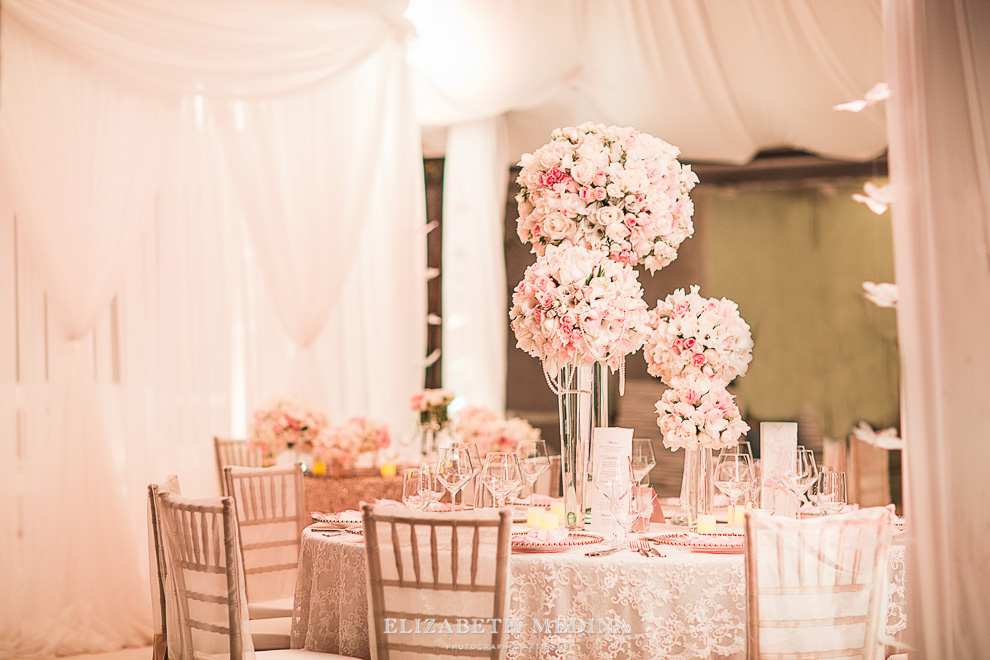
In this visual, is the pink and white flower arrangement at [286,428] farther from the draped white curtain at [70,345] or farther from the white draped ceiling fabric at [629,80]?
the white draped ceiling fabric at [629,80]

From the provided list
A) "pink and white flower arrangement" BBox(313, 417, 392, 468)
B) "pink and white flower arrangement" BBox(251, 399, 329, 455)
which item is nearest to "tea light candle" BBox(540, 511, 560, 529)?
"pink and white flower arrangement" BBox(313, 417, 392, 468)

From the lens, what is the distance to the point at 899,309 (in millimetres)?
2102

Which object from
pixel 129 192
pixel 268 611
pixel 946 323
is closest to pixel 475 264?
pixel 129 192

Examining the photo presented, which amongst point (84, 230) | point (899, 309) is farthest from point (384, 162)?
point (899, 309)

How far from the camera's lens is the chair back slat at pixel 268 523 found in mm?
3654

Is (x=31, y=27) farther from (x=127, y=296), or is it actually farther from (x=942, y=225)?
(x=942, y=225)

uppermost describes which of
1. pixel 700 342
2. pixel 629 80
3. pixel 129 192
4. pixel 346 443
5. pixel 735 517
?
pixel 629 80

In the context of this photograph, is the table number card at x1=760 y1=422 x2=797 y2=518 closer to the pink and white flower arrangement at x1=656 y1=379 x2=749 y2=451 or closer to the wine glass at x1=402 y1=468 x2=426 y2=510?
the pink and white flower arrangement at x1=656 y1=379 x2=749 y2=451

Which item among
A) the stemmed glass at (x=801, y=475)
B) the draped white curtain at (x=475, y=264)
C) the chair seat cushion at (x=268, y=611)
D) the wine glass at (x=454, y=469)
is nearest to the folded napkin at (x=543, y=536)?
the wine glass at (x=454, y=469)

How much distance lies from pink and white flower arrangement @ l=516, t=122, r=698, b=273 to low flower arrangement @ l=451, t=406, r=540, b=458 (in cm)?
223

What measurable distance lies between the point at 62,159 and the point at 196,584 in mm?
2804

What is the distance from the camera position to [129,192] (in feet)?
15.6

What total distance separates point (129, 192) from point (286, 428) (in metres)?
1.37

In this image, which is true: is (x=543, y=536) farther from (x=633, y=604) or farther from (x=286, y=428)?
(x=286, y=428)
